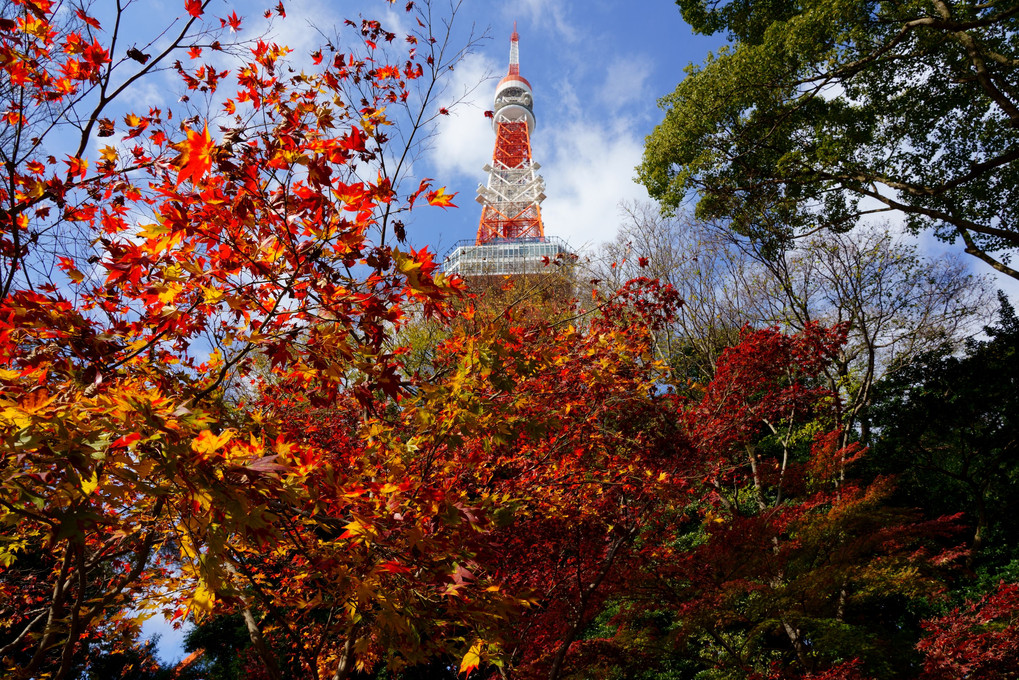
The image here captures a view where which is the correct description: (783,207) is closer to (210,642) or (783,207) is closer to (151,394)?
(151,394)

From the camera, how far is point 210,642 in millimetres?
11227

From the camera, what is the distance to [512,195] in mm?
39594

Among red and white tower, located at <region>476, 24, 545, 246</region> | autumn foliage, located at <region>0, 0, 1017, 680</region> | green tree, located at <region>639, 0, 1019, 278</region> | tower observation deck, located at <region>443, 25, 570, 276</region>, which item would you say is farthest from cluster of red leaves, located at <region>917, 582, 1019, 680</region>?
red and white tower, located at <region>476, 24, 545, 246</region>

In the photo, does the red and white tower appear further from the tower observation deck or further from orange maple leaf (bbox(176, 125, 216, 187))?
orange maple leaf (bbox(176, 125, 216, 187))

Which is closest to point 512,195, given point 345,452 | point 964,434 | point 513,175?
point 513,175

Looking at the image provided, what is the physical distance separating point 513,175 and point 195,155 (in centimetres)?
4084

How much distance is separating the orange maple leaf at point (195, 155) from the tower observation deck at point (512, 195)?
20.3 meters

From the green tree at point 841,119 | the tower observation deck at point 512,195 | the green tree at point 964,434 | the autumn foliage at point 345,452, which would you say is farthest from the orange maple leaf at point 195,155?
the tower observation deck at point 512,195

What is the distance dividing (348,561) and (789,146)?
26.5ft

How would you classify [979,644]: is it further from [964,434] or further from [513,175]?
[513,175]

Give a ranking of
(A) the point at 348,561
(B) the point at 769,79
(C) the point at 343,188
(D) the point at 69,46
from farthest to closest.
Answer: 1. (B) the point at 769,79
2. (D) the point at 69,46
3. (A) the point at 348,561
4. (C) the point at 343,188

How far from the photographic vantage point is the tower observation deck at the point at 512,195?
25672mm

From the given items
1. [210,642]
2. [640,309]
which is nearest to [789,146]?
[640,309]

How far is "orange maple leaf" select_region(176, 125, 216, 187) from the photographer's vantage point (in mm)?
2004
